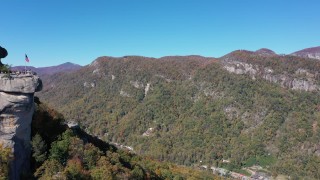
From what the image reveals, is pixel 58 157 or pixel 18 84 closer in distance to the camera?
pixel 18 84

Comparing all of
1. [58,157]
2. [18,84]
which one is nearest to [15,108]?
[18,84]

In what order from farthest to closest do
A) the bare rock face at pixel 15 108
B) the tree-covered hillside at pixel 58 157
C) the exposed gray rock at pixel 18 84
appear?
the tree-covered hillside at pixel 58 157 < the exposed gray rock at pixel 18 84 < the bare rock face at pixel 15 108

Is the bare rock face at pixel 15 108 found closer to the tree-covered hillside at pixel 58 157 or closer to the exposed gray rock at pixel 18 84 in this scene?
the exposed gray rock at pixel 18 84

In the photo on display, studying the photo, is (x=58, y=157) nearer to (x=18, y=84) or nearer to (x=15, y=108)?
(x=15, y=108)

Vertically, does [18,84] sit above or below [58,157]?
above

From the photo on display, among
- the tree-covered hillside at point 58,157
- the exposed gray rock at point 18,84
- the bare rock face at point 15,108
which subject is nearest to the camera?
the bare rock face at point 15,108

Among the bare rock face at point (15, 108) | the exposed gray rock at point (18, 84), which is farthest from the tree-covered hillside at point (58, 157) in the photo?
the exposed gray rock at point (18, 84)

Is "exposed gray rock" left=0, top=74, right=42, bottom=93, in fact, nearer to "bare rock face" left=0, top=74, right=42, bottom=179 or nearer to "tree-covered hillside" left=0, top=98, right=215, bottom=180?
"bare rock face" left=0, top=74, right=42, bottom=179

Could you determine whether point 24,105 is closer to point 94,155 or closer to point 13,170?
point 13,170

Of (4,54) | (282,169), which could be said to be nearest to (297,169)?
(282,169)
